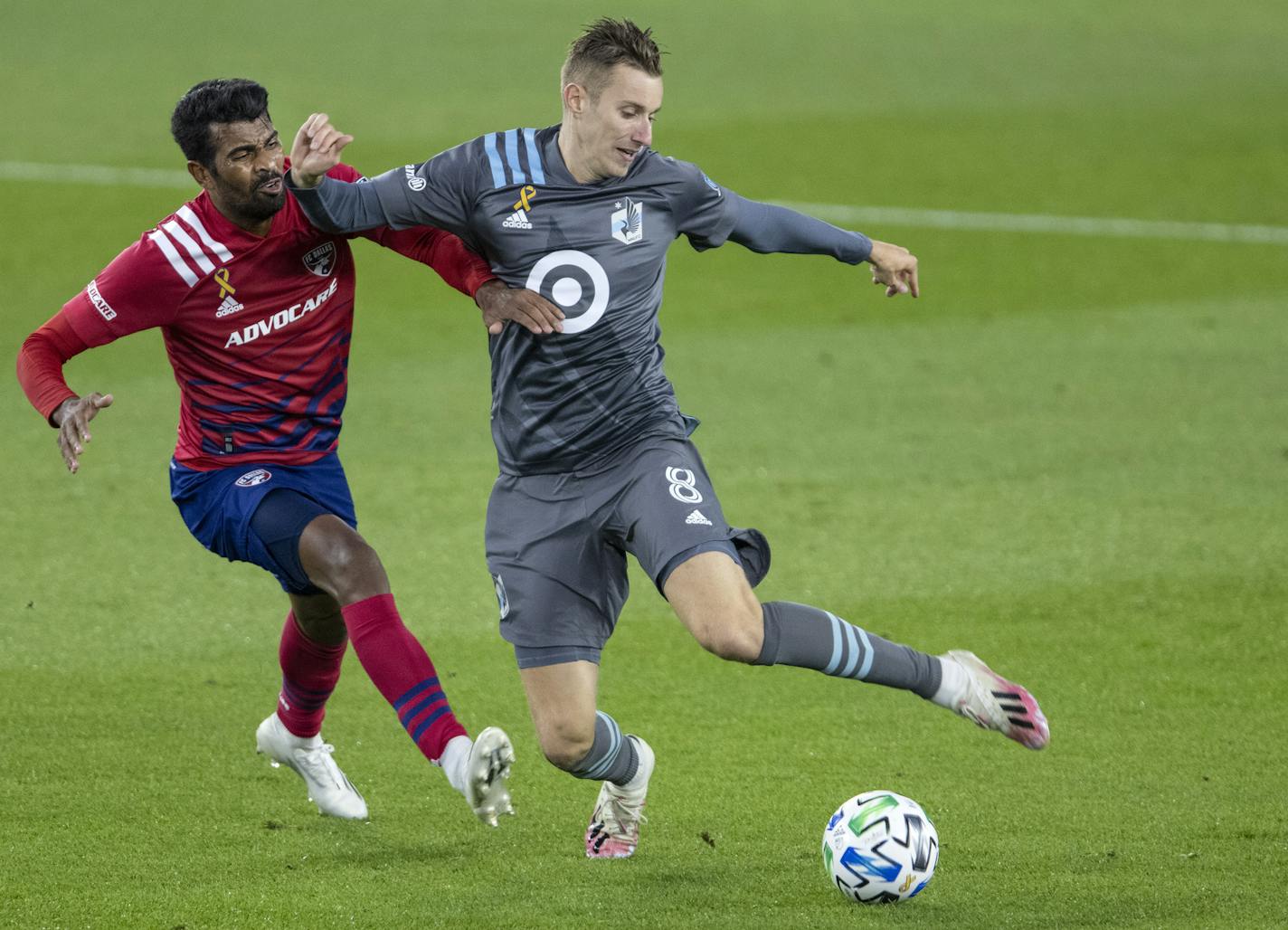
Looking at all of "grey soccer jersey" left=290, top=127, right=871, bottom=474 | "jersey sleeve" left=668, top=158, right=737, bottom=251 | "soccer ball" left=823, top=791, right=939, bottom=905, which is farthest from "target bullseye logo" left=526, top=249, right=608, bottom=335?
"soccer ball" left=823, top=791, right=939, bottom=905

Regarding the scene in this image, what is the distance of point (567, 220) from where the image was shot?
5316 mm

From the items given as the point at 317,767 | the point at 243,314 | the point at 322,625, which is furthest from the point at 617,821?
the point at 243,314

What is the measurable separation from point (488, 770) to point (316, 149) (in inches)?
71.8

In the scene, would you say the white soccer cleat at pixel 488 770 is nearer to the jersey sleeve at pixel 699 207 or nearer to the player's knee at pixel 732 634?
the player's knee at pixel 732 634

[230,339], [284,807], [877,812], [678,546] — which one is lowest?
[284,807]

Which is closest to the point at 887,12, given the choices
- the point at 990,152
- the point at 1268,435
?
the point at 990,152

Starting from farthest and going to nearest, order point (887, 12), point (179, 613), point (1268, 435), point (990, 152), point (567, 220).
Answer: point (887, 12)
point (990, 152)
point (1268, 435)
point (179, 613)
point (567, 220)

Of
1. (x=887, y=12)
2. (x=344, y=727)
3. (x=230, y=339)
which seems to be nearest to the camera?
(x=230, y=339)

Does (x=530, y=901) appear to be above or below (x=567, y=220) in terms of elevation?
below

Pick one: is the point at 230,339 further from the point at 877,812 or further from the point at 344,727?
the point at 877,812

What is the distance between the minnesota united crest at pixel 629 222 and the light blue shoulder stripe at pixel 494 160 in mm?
352

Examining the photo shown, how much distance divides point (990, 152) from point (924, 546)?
33.9 feet

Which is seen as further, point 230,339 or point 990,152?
point 990,152

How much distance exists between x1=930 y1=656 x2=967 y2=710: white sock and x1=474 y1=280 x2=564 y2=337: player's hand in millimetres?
1474
